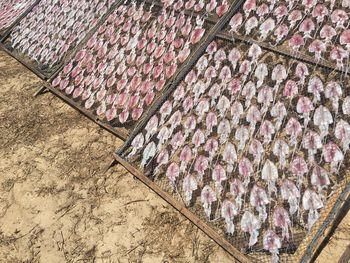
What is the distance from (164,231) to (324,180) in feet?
5.62

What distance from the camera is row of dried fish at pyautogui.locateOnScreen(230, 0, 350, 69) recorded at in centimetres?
379

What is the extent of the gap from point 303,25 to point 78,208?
3.28m

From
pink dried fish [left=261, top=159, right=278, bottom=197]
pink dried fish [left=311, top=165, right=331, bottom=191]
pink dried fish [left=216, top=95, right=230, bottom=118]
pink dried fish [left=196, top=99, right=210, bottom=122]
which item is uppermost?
pink dried fish [left=216, top=95, right=230, bottom=118]

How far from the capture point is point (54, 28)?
6988mm

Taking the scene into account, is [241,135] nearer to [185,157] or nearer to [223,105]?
[223,105]

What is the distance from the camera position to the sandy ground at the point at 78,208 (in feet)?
12.9

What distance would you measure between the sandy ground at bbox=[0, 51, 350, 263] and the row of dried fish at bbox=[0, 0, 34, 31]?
3339 mm

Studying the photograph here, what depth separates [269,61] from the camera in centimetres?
404

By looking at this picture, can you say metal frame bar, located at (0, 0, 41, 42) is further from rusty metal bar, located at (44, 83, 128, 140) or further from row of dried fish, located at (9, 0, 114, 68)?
rusty metal bar, located at (44, 83, 128, 140)

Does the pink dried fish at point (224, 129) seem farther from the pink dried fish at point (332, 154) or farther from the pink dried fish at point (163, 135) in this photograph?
the pink dried fish at point (332, 154)

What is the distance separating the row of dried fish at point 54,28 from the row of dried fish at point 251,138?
9.22 feet

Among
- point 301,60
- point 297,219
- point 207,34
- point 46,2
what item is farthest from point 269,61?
point 46,2

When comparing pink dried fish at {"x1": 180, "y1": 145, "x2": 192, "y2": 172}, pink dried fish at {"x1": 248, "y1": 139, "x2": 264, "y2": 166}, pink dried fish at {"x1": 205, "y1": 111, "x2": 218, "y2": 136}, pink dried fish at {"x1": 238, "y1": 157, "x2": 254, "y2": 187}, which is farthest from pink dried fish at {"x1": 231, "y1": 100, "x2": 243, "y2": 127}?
pink dried fish at {"x1": 180, "y1": 145, "x2": 192, "y2": 172}

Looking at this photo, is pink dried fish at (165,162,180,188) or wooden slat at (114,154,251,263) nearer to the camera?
wooden slat at (114,154,251,263)
